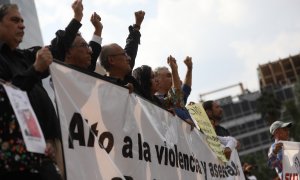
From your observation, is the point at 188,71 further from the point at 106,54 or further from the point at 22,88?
the point at 22,88

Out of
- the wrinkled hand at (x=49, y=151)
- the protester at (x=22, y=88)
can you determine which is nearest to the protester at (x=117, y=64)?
the protester at (x=22, y=88)

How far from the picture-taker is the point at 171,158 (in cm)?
508

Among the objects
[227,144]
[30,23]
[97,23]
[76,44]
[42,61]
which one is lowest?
[227,144]

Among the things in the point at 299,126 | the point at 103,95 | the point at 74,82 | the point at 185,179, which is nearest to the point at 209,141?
the point at 185,179

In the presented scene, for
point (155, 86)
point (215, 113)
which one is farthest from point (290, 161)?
point (155, 86)

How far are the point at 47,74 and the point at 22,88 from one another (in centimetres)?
47

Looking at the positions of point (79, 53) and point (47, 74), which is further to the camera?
point (79, 53)

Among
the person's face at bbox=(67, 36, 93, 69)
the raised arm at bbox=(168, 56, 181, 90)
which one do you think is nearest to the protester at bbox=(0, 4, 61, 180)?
the person's face at bbox=(67, 36, 93, 69)

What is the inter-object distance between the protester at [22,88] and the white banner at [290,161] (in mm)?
5038

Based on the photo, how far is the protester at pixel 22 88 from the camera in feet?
9.42

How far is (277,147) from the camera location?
7574 millimetres

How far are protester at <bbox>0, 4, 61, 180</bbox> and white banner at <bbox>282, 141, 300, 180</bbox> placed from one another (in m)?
5.04

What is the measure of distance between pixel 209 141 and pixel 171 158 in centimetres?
166

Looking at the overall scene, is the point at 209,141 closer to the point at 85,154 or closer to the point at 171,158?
the point at 171,158
